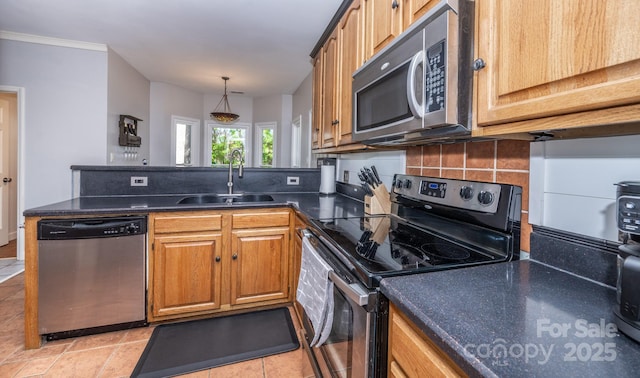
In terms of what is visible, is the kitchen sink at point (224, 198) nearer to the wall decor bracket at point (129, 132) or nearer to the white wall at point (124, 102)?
the white wall at point (124, 102)

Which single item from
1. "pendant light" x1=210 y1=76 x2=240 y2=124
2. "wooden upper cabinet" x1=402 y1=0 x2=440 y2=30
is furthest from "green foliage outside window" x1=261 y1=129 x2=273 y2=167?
"wooden upper cabinet" x1=402 y1=0 x2=440 y2=30

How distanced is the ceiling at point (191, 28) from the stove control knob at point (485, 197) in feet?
6.55

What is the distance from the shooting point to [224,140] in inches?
240

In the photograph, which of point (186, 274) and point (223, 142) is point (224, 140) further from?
point (186, 274)

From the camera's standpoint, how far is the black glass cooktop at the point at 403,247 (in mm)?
895

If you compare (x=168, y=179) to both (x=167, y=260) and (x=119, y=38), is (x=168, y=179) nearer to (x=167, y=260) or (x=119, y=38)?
(x=167, y=260)

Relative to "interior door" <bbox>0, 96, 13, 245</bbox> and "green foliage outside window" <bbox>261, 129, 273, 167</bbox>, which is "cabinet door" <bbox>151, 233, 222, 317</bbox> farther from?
"green foliage outside window" <bbox>261, 129, 273, 167</bbox>

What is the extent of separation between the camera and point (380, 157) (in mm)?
2074

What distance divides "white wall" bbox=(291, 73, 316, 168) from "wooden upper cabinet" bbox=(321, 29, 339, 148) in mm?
1751

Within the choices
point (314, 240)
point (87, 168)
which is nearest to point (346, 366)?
point (314, 240)

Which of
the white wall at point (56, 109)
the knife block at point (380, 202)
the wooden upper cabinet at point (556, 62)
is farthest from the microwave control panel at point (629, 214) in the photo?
the white wall at point (56, 109)

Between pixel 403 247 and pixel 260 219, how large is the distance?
1294mm

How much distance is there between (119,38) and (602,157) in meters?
4.00

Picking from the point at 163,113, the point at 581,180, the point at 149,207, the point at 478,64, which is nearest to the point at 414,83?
the point at 478,64
